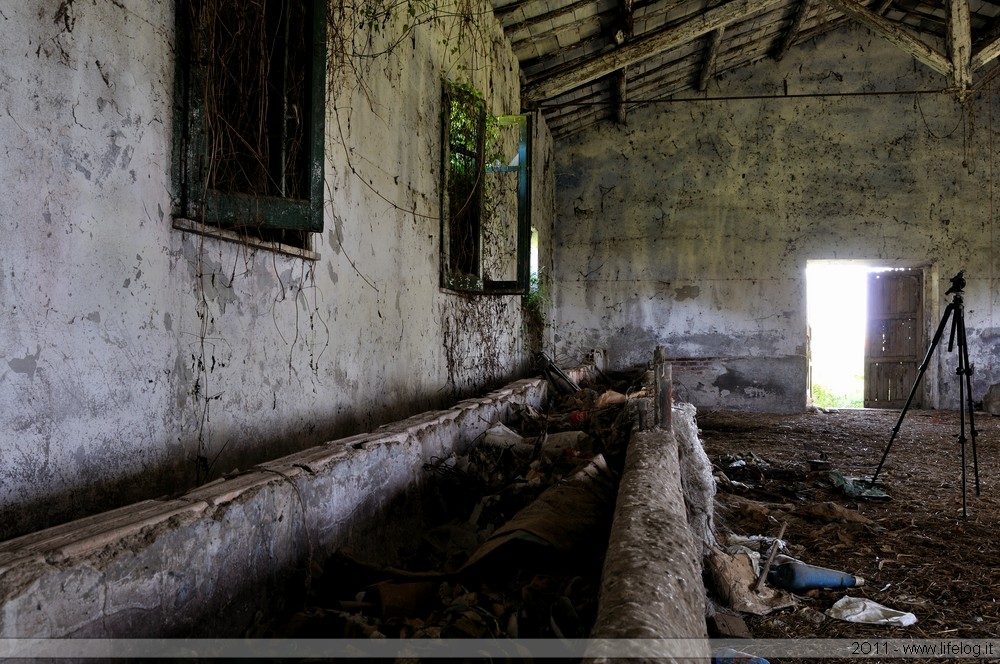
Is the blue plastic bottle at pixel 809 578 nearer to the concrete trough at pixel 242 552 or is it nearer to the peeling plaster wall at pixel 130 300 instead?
the concrete trough at pixel 242 552

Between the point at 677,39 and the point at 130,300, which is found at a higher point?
the point at 677,39

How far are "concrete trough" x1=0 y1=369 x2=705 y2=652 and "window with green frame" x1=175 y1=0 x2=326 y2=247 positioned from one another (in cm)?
86

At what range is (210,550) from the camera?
59.5 inches

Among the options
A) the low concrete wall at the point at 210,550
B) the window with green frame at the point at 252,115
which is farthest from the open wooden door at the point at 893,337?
the window with green frame at the point at 252,115

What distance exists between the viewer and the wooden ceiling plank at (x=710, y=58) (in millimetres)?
8320

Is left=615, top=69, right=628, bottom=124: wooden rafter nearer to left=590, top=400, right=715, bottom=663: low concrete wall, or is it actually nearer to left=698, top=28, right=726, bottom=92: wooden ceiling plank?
left=698, top=28, right=726, bottom=92: wooden ceiling plank

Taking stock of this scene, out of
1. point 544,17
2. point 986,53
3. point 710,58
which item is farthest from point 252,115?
point 986,53

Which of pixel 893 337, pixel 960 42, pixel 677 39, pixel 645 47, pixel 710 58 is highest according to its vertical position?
pixel 710 58

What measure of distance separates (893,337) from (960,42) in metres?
4.60

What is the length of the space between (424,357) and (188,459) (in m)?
2.28

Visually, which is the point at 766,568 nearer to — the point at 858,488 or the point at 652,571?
the point at 652,571

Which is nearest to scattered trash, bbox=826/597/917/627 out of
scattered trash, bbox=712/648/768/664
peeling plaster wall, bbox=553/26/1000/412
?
scattered trash, bbox=712/648/768/664

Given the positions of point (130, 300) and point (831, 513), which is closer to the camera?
point (130, 300)

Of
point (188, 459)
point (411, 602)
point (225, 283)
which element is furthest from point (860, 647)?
point (225, 283)
